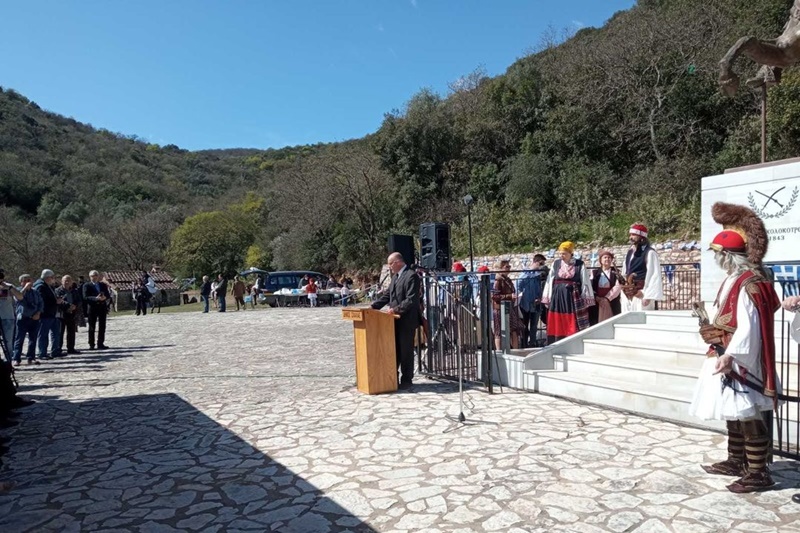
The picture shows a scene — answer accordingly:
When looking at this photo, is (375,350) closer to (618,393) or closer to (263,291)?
(618,393)

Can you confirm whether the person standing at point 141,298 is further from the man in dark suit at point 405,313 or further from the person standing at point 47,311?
the man in dark suit at point 405,313

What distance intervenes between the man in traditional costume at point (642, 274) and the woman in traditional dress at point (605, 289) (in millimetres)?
260

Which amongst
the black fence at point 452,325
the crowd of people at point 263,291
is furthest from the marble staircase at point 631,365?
the crowd of people at point 263,291

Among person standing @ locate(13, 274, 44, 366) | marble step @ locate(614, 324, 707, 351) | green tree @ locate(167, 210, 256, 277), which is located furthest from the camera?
green tree @ locate(167, 210, 256, 277)

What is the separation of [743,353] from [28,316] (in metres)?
11.5

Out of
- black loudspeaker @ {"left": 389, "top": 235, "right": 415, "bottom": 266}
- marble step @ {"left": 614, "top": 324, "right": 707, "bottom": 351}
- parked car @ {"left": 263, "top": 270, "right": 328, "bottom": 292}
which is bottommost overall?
marble step @ {"left": 614, "top": 324, "right": 707, "bottom": 351}

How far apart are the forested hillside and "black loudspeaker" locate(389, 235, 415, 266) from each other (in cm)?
1146

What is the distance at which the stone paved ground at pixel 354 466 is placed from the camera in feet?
11.9

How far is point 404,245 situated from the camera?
12.4m

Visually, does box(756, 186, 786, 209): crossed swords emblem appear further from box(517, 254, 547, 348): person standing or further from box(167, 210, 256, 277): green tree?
box(167, 210, 256, 277): green tree

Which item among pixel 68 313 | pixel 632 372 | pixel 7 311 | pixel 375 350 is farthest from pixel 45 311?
pixel 632 372

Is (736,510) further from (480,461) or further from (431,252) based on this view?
(431,252)

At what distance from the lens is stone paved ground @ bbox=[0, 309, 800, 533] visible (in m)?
3.62

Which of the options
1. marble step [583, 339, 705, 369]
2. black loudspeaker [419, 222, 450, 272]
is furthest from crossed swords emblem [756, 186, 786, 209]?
black loudspeaker [419, 222, 450, 272]
